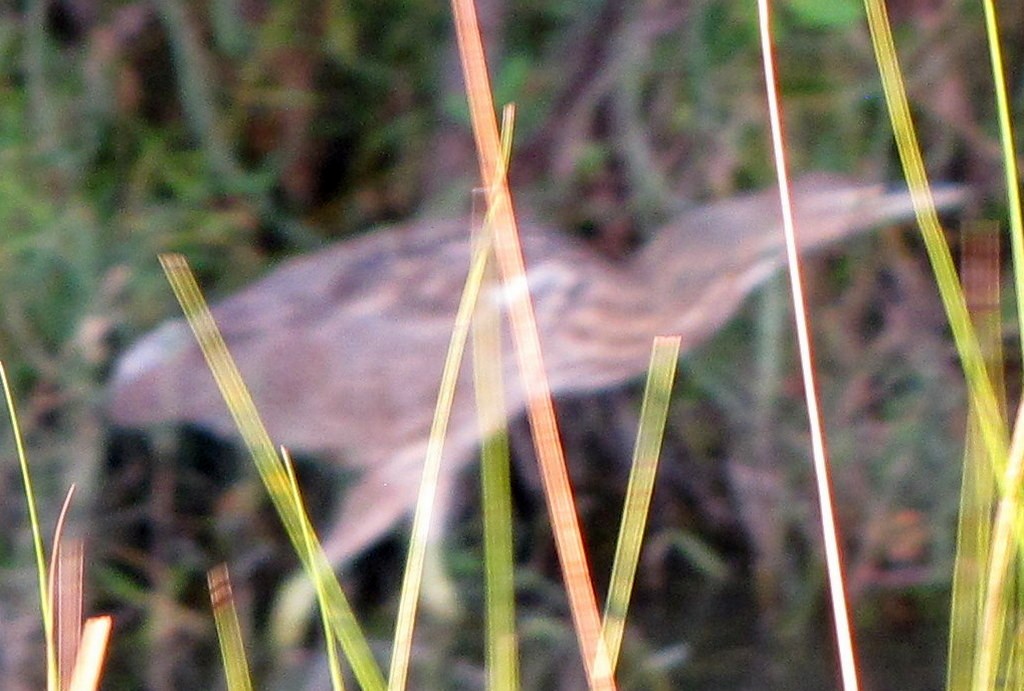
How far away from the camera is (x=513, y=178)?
8.61 feet

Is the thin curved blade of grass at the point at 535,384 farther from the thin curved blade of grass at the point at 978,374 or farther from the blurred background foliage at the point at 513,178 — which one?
the blurred background foliage at the point at 513,178

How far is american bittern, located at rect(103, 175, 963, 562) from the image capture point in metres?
2.13

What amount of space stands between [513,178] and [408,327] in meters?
0.52

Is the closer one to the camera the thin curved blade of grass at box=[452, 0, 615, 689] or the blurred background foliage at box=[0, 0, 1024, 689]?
the thin curved blade of grass at box=[452, 0, 615, 689]

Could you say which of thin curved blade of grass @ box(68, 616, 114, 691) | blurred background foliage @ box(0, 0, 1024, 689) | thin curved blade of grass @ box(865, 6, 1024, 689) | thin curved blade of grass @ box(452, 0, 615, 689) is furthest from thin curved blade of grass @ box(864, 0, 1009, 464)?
blurred background foliage @ box(0, 0, 1024, 689)

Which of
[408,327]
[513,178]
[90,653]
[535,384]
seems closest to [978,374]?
[535,384]

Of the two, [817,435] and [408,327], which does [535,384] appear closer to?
[817,435]

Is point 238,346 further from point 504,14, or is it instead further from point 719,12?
point 719,12

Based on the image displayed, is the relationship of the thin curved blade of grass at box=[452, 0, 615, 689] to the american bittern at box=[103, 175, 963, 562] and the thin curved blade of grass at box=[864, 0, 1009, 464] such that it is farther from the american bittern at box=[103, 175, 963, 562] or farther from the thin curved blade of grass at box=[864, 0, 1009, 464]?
the american bittern at box=[103, 175, 963, 562]

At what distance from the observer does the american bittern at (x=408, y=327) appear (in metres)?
2.13

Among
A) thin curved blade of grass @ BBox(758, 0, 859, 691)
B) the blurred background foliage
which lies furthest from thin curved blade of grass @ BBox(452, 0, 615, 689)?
the blurred background foliage

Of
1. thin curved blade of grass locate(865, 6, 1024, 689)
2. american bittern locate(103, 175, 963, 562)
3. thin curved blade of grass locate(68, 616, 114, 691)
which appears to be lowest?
american bittern locate(103, 175, 963, 562)

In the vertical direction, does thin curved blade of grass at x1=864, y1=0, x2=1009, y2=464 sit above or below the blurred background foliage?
above

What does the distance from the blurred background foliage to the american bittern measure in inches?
4.9
